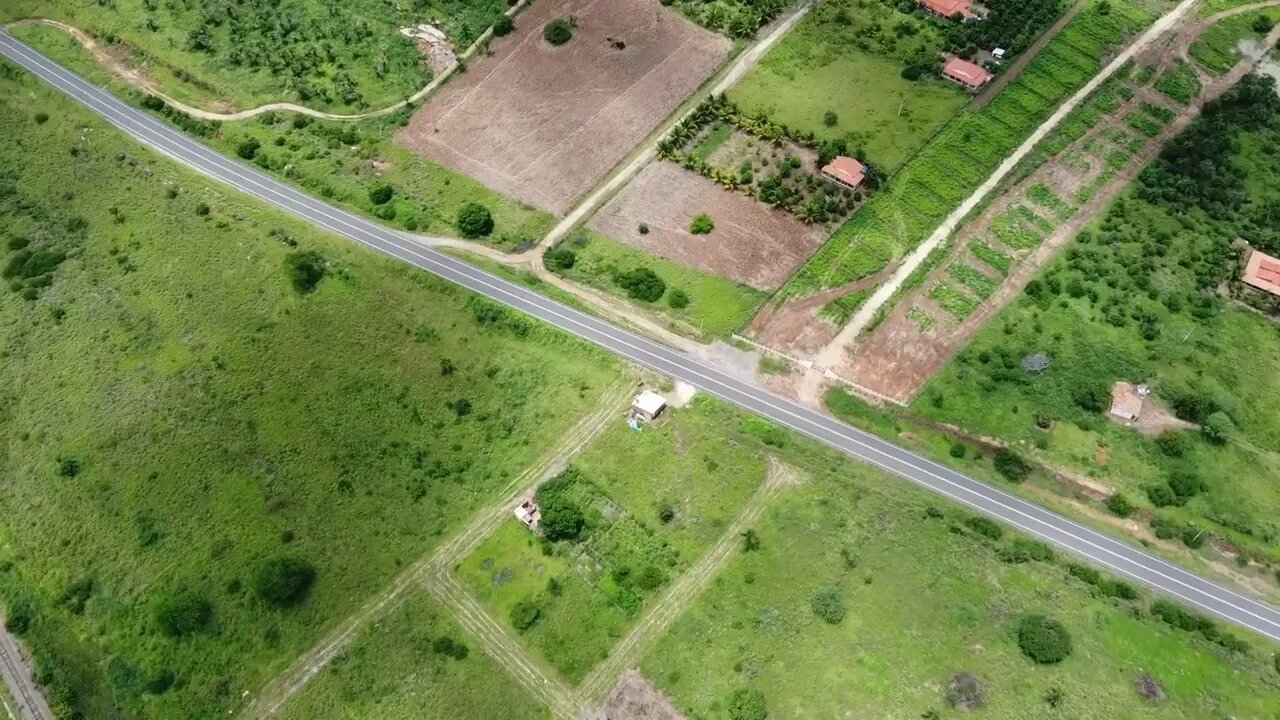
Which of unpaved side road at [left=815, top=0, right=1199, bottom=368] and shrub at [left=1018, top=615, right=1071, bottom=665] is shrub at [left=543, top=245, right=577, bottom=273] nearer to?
unpaved side road at [left=815, top=0, right=1199, bottom=368]

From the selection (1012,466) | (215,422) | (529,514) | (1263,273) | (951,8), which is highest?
(951,8)

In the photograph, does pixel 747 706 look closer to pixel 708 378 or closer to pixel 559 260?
pixel 708 378

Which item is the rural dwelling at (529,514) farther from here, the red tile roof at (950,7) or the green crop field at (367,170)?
the red tile roof at (950,7)

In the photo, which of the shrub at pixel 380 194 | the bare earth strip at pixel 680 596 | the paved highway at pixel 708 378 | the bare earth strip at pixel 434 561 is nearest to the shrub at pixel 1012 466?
the paved highway at pixel 708 378

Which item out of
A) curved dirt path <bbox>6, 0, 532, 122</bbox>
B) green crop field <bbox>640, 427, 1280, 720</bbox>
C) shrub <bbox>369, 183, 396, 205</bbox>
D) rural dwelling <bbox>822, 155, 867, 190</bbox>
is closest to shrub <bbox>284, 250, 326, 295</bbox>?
shrub <bbox>369, 183, 396, 205</bbox>

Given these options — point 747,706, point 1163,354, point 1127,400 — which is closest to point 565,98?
point 1127,400

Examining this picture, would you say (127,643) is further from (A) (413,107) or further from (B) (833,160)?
(B) (833,160)
